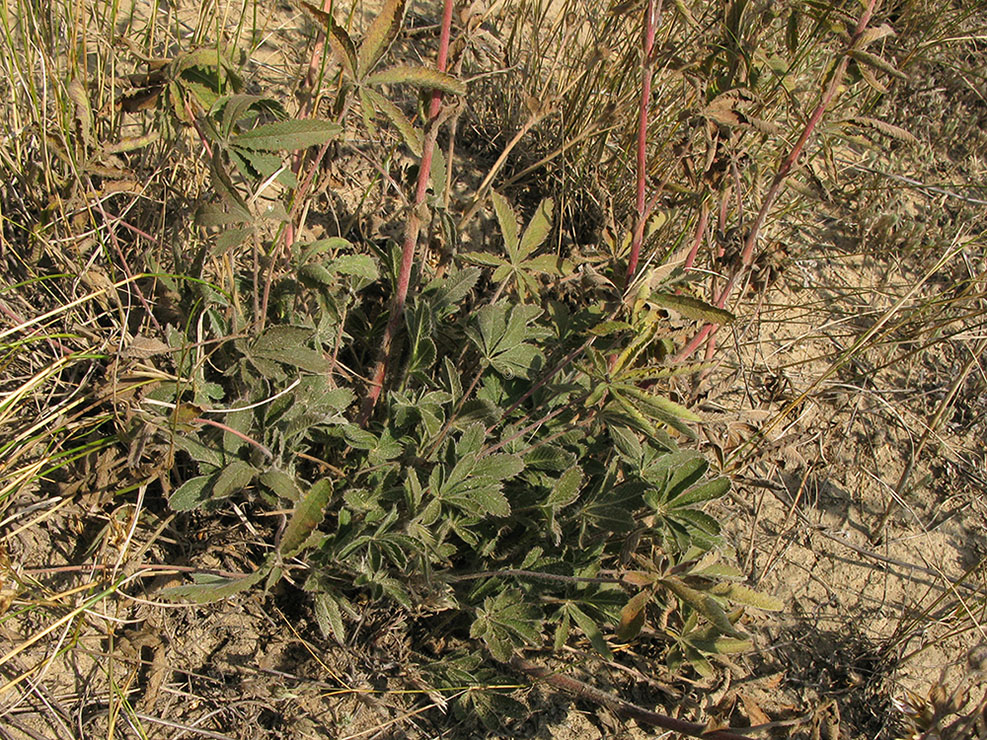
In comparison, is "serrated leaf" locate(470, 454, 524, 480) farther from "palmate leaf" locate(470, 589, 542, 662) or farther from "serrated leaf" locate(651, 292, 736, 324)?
"serrated leaf" locate(651, 292, 736, 324)

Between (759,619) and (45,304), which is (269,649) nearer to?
(45,304)

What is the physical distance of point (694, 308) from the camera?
1.67 meters

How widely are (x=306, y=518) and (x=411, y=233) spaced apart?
63cm

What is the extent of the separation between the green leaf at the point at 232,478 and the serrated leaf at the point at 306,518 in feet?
0.49

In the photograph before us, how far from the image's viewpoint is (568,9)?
2523mm

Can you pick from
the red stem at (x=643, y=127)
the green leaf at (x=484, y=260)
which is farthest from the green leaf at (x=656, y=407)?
the green leaf at (x=484, y=260)

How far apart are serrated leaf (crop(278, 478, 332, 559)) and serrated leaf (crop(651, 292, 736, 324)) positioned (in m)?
0.77

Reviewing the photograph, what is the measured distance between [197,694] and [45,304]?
3.22 ft

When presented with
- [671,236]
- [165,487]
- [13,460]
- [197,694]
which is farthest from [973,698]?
Result: [13,460]

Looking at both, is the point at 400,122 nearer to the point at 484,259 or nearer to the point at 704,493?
the point at 484,259

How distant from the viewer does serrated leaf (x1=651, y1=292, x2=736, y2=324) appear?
5.42 feet

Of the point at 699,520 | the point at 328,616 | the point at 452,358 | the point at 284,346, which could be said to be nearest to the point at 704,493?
the point at 699,520

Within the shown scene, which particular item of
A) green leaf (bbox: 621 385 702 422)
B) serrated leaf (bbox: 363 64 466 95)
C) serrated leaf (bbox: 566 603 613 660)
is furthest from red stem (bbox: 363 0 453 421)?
serrated leaf (bbox: 566 603 613 660)

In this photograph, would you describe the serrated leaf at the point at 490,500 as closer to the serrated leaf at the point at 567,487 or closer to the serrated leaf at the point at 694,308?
the serrated leaf at the point at 567,487
